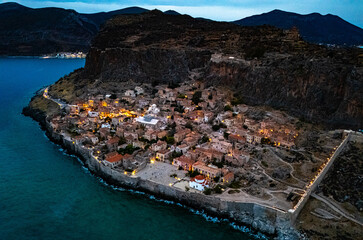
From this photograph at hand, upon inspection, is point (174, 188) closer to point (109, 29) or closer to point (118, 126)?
point (118, 126)

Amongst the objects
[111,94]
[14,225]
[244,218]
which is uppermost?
[111,94]

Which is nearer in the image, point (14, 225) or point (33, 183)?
point (14, 225)

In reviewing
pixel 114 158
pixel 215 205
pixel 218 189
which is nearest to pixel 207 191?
pixel 218 189

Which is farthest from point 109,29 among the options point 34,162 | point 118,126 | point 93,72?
point 34,162

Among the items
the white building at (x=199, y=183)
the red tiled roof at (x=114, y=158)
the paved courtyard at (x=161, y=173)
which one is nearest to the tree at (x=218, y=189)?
the white building at (x=199, y=183)

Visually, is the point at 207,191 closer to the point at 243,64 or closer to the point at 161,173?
the point at 161,173

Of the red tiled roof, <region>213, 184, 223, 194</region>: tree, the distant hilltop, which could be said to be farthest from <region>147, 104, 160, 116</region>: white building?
the distant hilltop

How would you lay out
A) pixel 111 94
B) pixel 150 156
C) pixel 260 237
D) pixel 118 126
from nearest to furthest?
pixel 260 237 → pixel 150 156 → pixel 118 126 → pixel 111 94

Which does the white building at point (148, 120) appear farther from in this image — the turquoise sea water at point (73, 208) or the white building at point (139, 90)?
the white building at point (139, 90)
